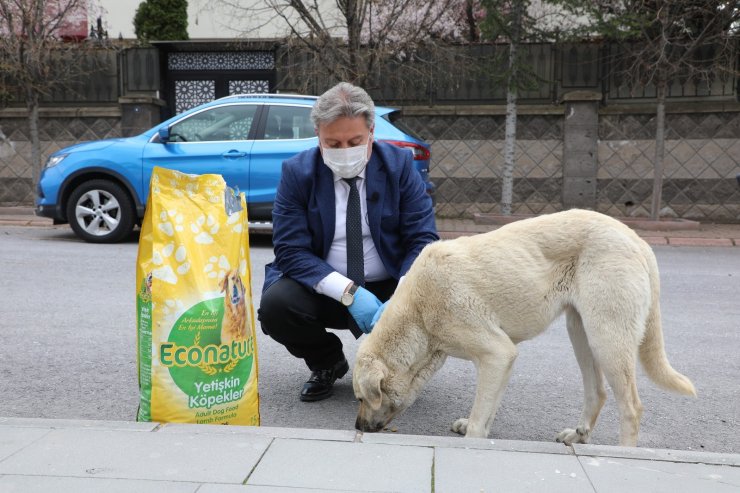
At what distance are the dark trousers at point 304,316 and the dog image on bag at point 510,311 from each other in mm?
732

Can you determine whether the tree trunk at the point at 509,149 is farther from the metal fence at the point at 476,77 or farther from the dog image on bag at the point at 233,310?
the dog image on bag at the point at 233,310

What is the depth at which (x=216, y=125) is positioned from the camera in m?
9.96

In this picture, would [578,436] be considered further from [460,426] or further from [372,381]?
[372,381]

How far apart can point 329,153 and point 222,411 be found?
1.42 meters

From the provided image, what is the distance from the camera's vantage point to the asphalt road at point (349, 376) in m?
3.85

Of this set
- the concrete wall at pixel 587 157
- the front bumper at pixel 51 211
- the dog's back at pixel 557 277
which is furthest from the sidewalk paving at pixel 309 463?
the concrete wall at pixel 587 157

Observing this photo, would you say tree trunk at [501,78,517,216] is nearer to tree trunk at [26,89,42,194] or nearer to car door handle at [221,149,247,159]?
car door handle at [221,149,247,159]

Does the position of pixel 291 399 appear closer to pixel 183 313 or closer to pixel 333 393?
pixel 333 393

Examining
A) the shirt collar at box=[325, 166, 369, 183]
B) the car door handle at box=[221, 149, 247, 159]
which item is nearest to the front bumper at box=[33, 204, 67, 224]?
the car door handle at box=[221, 149, 247, 159]

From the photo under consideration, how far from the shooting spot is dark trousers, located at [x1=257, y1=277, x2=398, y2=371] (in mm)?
3902

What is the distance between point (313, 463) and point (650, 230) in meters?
10.8

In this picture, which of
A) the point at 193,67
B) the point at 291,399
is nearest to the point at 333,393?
the point at 291,399

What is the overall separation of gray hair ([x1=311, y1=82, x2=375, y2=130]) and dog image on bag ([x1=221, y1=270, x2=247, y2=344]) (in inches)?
36.5

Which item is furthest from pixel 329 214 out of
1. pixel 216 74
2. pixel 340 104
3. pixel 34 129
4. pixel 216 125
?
pixel 216 74
